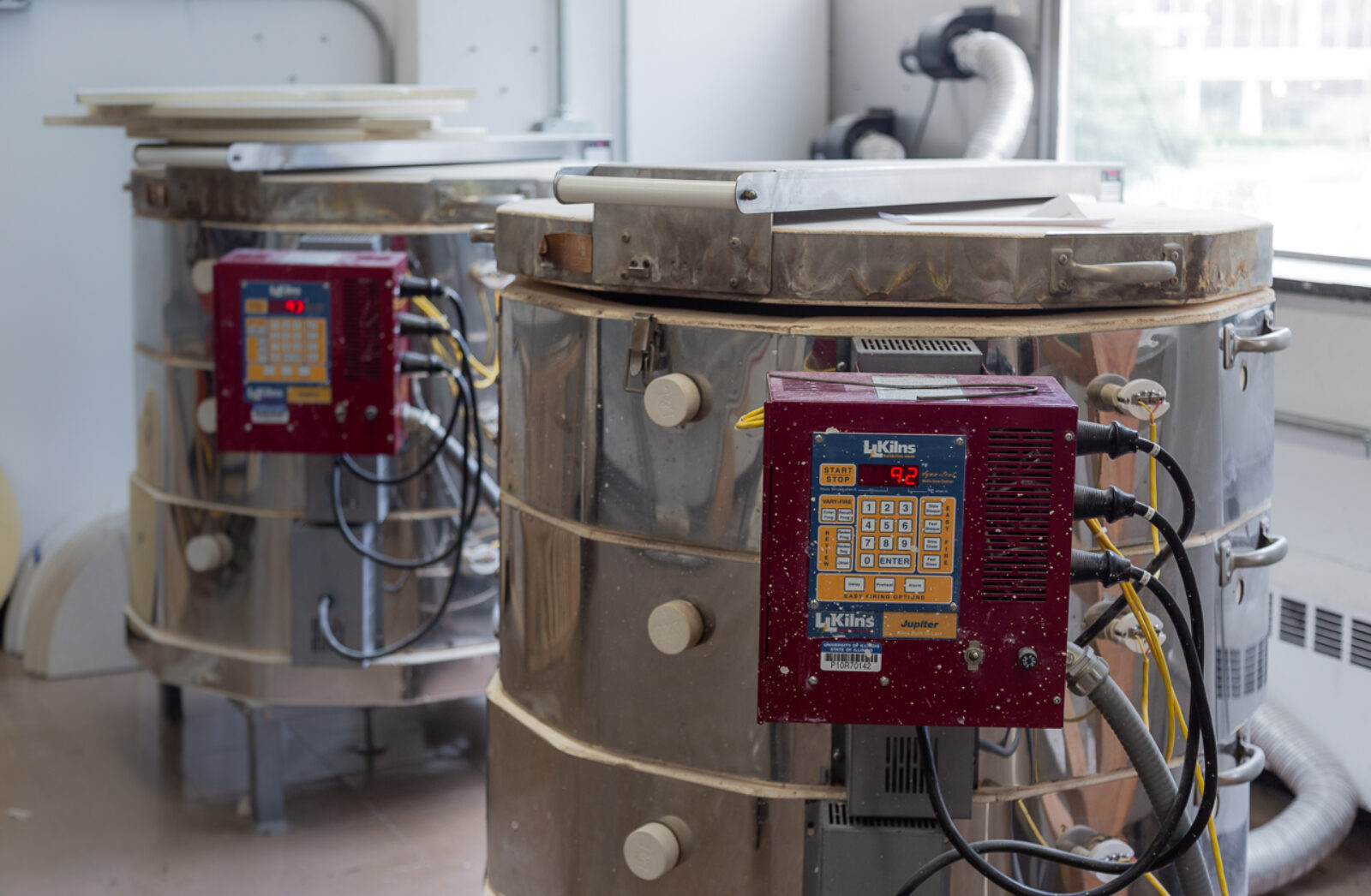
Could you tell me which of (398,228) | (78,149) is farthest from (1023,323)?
(78,149)

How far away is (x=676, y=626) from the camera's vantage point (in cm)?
144

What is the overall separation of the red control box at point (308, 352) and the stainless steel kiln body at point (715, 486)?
0.65 meters

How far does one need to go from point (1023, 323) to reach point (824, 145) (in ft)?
8.03

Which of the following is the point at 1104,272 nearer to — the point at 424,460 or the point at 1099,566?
the point at 1099,566

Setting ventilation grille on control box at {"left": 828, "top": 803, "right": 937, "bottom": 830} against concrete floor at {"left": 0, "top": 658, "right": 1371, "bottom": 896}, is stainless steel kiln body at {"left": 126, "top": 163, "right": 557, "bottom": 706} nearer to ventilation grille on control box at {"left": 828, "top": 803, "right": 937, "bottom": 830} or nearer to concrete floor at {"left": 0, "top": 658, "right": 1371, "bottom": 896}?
concrete floor at {"left": 0, "top": 658, "right": 1371, "bottom": 896}

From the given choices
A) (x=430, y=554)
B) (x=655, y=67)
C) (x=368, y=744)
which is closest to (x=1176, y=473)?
(x=430, y=554)

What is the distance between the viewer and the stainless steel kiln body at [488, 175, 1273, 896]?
1419 millimetres

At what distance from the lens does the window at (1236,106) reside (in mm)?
2752

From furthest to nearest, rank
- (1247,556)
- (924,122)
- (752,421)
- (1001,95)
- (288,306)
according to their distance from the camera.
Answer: (924,122)
(1001,95)
(288,306)
(1247,556)
(752,421)

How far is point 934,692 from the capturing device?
115cm

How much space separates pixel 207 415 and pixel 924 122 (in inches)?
79.2

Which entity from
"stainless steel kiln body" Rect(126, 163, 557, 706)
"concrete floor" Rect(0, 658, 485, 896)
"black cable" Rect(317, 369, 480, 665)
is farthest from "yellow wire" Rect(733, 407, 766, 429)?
"concrete floor" Rect(0, 658, 485, 896)

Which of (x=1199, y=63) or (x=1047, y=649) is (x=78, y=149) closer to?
(x=1199, y=63)

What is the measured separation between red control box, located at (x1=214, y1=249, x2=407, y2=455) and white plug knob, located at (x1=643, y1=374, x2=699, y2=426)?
954 mm
